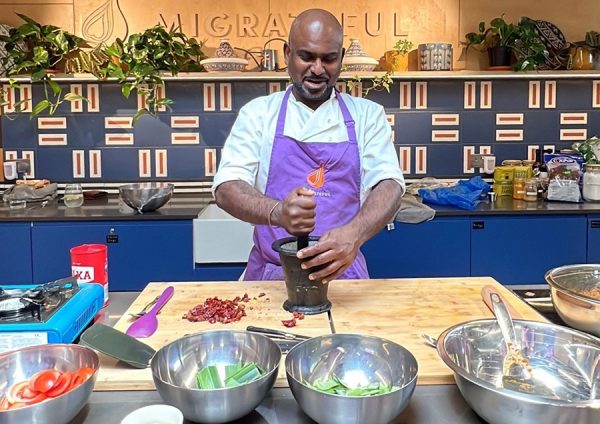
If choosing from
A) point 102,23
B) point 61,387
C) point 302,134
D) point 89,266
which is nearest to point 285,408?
point 61,387

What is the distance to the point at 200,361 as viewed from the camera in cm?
108

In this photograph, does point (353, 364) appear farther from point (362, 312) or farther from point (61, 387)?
point (61, 387)

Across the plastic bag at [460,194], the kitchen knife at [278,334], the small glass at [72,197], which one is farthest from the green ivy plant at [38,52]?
the kitchen knife at [278,334]

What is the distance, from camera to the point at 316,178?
1845 mm

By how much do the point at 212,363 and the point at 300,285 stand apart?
37cm

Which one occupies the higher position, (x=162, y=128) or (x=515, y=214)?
(x=162, y=128)

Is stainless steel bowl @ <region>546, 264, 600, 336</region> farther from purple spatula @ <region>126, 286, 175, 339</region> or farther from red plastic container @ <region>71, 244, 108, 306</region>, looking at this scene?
red plastic container @ <region>71, 244, 108, 306</region>

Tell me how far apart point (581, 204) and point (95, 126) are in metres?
2.87

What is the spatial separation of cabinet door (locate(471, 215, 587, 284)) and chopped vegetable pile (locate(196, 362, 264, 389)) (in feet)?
7.28

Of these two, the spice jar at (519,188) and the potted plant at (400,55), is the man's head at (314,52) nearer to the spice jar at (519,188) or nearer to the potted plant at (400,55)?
the potted plant at (400,55)

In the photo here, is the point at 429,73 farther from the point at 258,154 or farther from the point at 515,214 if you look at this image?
the point at 258,154

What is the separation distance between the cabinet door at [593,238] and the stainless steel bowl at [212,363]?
2499 millimetres

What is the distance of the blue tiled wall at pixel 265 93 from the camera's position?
3562mm

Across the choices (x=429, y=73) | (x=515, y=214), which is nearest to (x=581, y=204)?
(x=515, y=214)
